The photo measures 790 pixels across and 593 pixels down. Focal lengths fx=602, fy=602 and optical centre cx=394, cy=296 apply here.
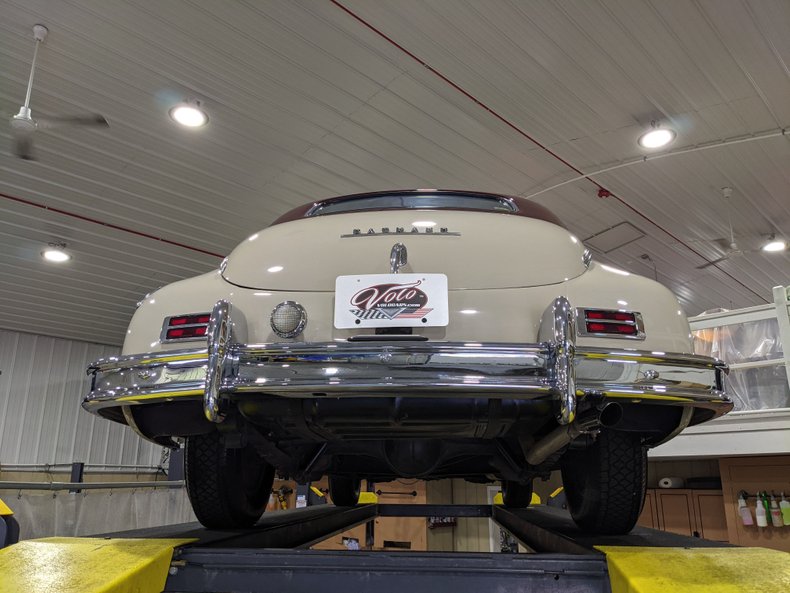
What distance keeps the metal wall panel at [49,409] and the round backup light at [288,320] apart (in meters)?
12.9

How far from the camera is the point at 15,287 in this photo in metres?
10.2

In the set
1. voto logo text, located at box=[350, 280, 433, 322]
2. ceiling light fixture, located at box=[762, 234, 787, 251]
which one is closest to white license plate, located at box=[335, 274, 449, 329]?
voto logo text, located at box=[350, 280, 433, 322]

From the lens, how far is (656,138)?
20.0 feet

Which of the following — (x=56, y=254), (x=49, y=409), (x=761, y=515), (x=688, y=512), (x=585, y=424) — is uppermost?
(x=56, y=254)

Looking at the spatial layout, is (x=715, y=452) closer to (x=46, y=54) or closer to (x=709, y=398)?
(x=709, y=398)

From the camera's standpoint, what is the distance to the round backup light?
1.62m

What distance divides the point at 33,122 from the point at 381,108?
2.94 metres

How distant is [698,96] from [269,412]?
5411 mm

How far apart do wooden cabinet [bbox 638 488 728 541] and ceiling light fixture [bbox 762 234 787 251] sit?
13.0 feet

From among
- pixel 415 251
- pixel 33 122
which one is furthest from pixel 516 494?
pixel 33 122

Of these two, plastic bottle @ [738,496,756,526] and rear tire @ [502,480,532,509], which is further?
plastic bottle @ [738,496,756,526]

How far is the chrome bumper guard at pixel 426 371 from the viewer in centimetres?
147

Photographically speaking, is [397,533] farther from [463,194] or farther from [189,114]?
[463,194]

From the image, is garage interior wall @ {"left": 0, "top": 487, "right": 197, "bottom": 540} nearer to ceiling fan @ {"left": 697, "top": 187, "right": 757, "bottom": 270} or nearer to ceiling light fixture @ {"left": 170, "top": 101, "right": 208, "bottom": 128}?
ceiling light fixture @ {"left": 170, "top": 101, "right": 208, "bottom": 128}
